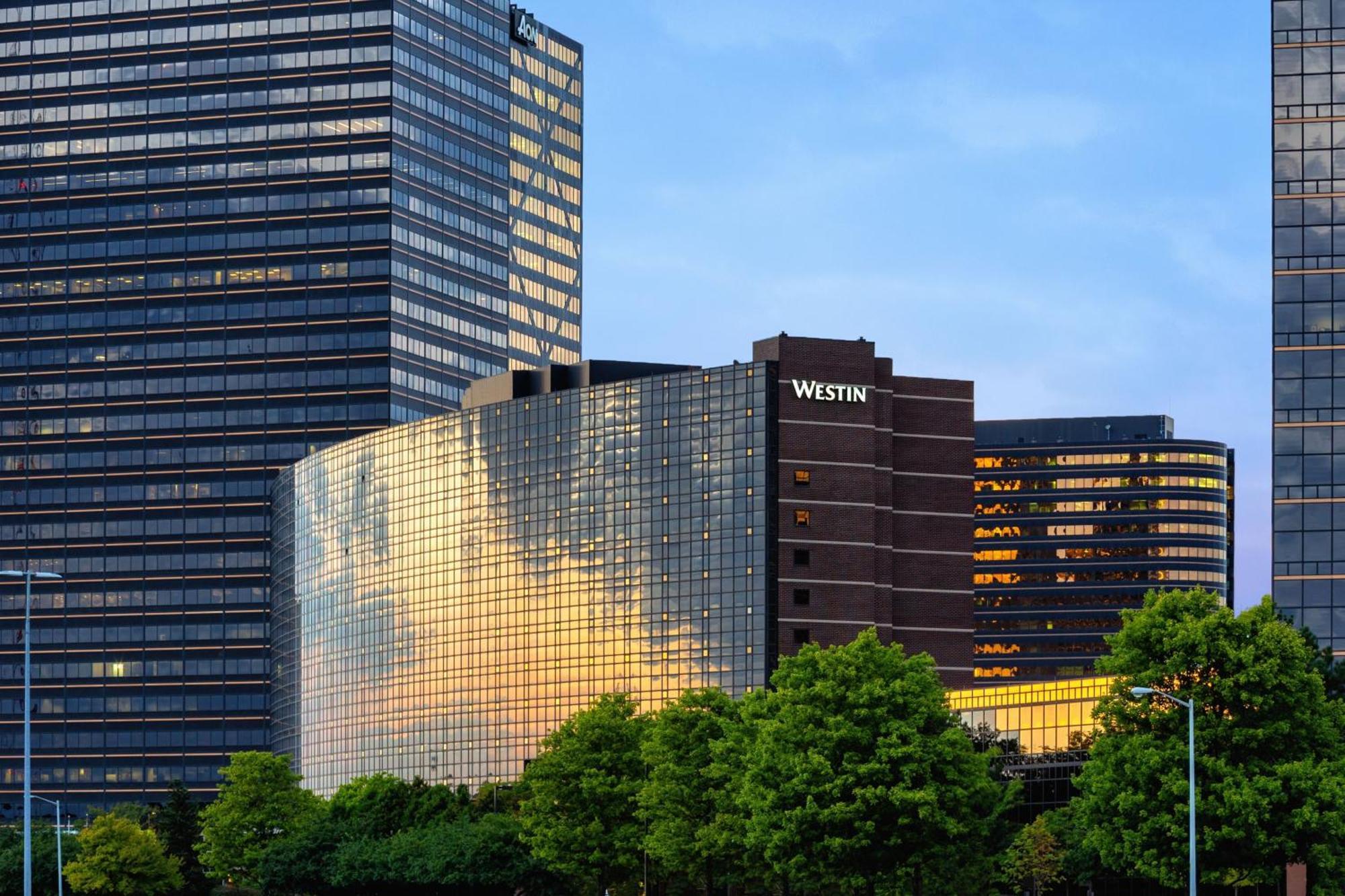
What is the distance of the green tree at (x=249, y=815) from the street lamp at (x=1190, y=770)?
10662cm

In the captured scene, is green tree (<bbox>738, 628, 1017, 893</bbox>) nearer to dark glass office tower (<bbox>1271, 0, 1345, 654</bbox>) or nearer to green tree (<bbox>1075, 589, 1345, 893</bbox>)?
green tree (<bbox>1075, 589, 1345, 893</bbox>)

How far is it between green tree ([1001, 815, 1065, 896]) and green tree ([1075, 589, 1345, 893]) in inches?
1358

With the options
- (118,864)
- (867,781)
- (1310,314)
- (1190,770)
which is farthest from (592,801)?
(1310,314)

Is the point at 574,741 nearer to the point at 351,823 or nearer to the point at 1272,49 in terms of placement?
the point at 351,823

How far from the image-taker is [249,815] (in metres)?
188

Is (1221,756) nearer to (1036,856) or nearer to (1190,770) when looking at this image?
(1190,770)

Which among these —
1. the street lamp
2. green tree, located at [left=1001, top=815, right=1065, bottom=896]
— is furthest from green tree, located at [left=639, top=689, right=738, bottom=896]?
the street lamp

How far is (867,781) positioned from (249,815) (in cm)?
9583

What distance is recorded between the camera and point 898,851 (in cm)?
10788

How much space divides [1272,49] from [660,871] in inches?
3545

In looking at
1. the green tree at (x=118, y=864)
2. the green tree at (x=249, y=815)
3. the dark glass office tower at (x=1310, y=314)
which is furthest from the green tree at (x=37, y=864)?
the dark glass office tower at (x=1310, y=314)

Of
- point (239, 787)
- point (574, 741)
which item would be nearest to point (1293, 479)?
point (574, 741)

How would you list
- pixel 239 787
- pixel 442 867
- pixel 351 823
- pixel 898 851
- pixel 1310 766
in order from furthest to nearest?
pixel 239 787
pixel 351 823
pixel 442 867
pixel 898 851
pixel 1310 766

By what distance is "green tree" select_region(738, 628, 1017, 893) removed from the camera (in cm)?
10575
